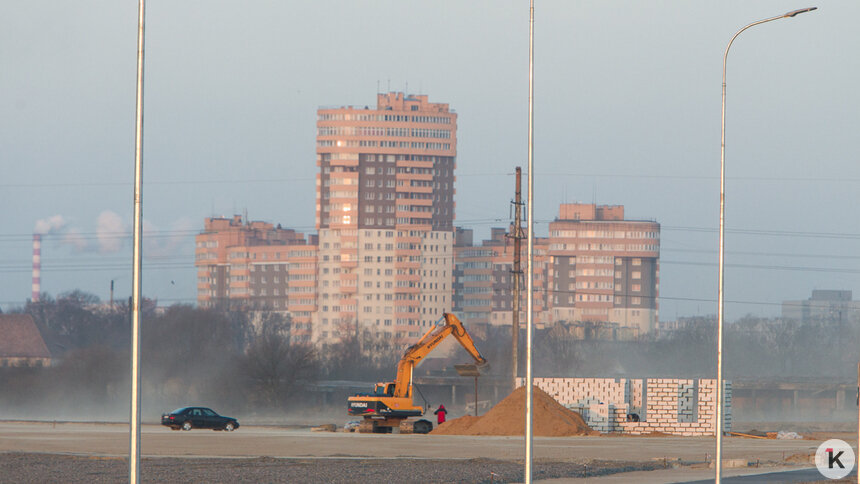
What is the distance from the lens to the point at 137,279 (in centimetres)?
1714

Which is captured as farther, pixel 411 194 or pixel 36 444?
pixel 411 194

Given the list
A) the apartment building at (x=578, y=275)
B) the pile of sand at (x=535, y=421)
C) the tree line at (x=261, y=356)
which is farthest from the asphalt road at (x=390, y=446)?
the apartment building at (x=578, y=275)

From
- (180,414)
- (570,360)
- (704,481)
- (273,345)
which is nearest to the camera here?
(704,481)

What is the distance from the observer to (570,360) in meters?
130

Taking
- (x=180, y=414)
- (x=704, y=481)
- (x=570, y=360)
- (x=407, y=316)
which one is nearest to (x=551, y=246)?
(x=407, y=316)

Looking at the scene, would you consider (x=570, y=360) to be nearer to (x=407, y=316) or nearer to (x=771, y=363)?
(x=771, y=363)

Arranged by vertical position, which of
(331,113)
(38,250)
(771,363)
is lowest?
(771,363)

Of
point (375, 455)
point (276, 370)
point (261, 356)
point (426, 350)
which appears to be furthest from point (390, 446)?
point (261, 356)

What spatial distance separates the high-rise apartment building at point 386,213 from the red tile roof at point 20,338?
219 ft

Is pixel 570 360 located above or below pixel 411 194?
below

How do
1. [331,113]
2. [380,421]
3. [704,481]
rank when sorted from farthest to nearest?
[331,113]
[380,421]
[704,481]

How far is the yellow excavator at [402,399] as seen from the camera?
48.4 meters

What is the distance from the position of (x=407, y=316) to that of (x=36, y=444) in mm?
131334

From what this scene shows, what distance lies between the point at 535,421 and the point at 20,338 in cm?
7436
